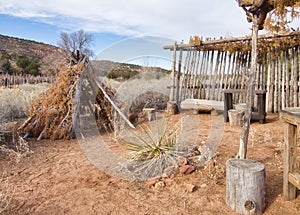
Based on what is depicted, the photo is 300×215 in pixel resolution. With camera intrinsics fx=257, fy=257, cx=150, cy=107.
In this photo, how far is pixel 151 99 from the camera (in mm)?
8508

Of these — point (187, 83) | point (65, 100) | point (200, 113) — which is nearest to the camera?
point (65, 100)

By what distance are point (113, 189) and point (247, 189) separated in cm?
150

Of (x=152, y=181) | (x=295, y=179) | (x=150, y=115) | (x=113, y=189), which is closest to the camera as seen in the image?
(x=295, y=179)

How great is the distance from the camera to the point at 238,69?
296 inches

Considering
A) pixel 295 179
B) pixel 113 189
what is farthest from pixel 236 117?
pixel 113 189

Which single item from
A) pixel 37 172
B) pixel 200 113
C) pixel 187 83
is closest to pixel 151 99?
pixel 187 83

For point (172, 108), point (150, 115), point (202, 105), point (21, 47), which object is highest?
point (21, 47)

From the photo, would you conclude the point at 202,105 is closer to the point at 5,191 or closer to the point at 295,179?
the point at 295,179

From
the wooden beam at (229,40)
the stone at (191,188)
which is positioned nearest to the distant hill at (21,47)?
the wooden beam at (229,40)

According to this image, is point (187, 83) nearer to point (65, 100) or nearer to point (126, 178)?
point (65, 100)

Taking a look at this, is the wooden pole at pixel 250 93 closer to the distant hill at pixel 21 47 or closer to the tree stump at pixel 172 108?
the tree stump at pixel 172 108

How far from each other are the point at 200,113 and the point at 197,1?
10.6ft

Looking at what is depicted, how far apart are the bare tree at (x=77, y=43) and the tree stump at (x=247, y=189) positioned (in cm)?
460

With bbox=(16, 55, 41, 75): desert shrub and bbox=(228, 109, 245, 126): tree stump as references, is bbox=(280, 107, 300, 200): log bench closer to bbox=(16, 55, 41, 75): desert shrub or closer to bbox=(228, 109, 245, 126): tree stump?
bbox=(228, 109, 245, 126): tree stump
